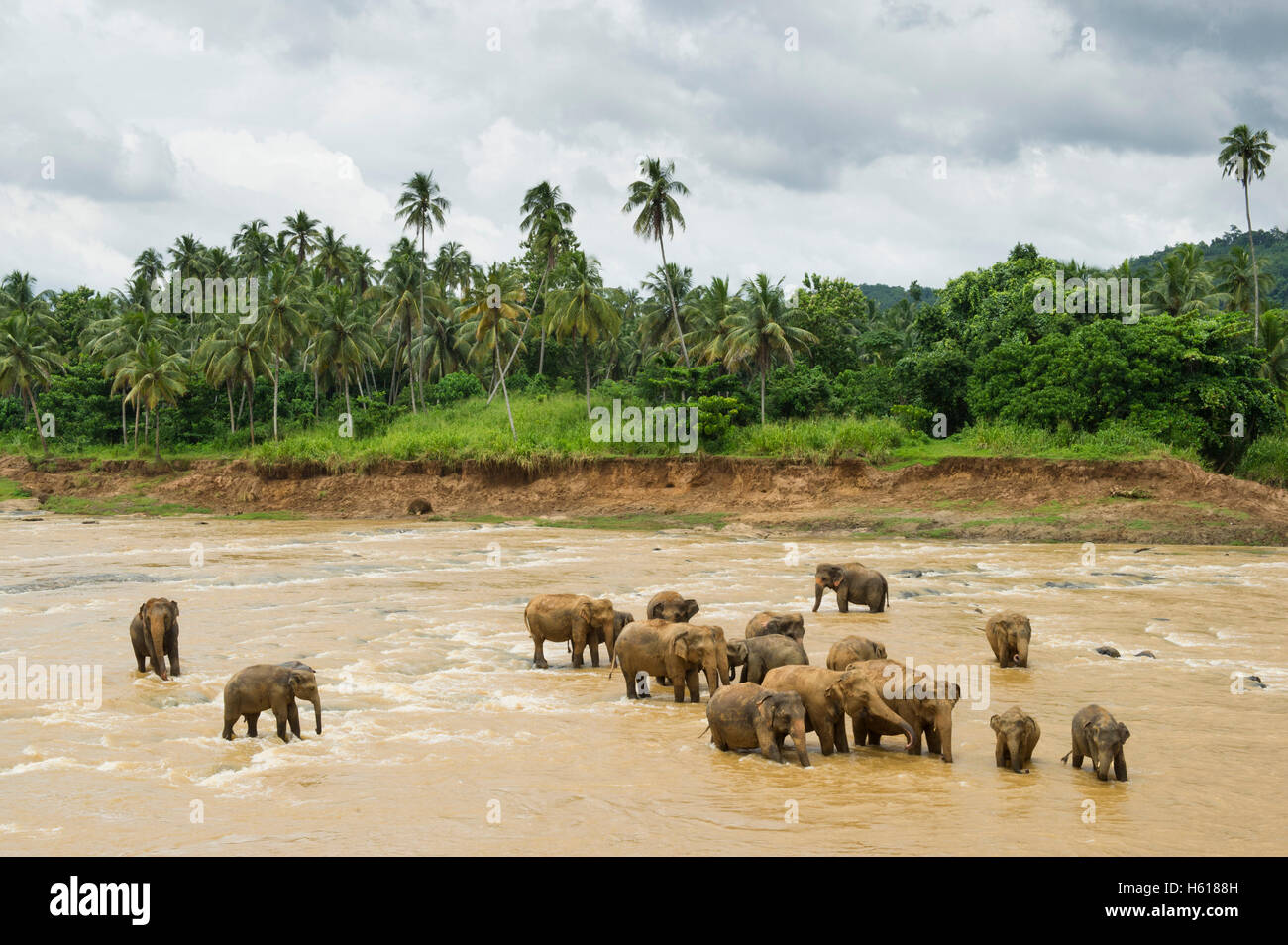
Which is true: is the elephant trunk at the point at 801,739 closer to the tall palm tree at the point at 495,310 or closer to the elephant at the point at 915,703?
the elephant at the point at 915,703

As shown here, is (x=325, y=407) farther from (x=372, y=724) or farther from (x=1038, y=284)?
(x=372, y=724)

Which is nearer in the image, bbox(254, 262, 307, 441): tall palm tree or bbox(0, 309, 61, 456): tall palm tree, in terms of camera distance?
bbox(254, 262, 307, 441): tall palm tree

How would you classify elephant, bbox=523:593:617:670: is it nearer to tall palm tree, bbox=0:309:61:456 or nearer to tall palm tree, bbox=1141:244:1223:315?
tall palm tree, bbox=1141:244:1223:315

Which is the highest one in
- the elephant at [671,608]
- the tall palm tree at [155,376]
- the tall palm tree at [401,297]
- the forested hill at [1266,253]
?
the forested hill at [1266,253]

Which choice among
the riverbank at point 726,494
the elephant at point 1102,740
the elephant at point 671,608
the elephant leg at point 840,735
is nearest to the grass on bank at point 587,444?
the riverbank at point 726,494

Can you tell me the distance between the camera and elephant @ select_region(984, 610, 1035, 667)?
14.0m

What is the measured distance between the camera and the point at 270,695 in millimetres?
10422

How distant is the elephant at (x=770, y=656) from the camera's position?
12039 millimetres

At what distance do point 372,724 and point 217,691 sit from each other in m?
2.68

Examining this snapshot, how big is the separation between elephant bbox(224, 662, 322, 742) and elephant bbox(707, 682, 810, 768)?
157 inches

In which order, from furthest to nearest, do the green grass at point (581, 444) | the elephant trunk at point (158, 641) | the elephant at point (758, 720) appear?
1. the green grass at point (581, 444)
2. the elephant trunk at point (158, 641)
3. the elephant at point (758, 720)

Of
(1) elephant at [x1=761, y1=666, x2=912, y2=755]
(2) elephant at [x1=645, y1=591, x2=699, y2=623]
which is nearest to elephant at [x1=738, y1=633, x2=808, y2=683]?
(1) elephant at [x1=761, y1=666, x2=912, y2=755]

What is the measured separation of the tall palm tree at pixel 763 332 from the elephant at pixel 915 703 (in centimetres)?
3948

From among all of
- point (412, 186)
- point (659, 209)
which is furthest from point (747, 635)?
point (412, 186)
